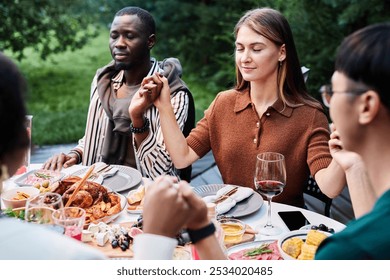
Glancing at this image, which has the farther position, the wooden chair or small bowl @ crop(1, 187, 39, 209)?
the wooden chair

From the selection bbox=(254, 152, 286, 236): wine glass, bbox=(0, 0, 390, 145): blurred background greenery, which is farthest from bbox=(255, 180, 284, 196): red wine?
bbox=(0, 0, 390, 145): blurred background greenery

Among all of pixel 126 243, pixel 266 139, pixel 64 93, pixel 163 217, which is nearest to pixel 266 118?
pixel 266 139

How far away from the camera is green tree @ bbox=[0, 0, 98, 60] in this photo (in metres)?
7.50

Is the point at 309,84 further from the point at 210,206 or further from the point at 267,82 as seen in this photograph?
the point at 210,206

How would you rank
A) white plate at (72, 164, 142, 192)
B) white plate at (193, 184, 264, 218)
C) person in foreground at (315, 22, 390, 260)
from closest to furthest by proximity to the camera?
person in foreground at (315, 22, 390, 260) < white plate at (193, 184, 264, 218) < white plate at (72, 164, 142, 192)

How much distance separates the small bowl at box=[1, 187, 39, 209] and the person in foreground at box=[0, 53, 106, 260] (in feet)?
3.12

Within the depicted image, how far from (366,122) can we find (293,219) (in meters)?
0.98

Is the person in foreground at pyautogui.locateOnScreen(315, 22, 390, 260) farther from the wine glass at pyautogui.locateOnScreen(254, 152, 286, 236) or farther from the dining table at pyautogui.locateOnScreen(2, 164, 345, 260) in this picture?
the dining table at pyautogui.locateOnScreen(2, 164, 345, 260)

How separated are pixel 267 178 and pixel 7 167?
3.75ft

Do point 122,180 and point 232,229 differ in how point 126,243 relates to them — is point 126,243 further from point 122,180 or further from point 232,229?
point 122,180

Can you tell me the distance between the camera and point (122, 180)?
2.69m

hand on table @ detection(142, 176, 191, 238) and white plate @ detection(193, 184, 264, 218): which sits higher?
hand on table @ detection(142, 176, 191, 238)

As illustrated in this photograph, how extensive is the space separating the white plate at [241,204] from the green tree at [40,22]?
19.3 ft
